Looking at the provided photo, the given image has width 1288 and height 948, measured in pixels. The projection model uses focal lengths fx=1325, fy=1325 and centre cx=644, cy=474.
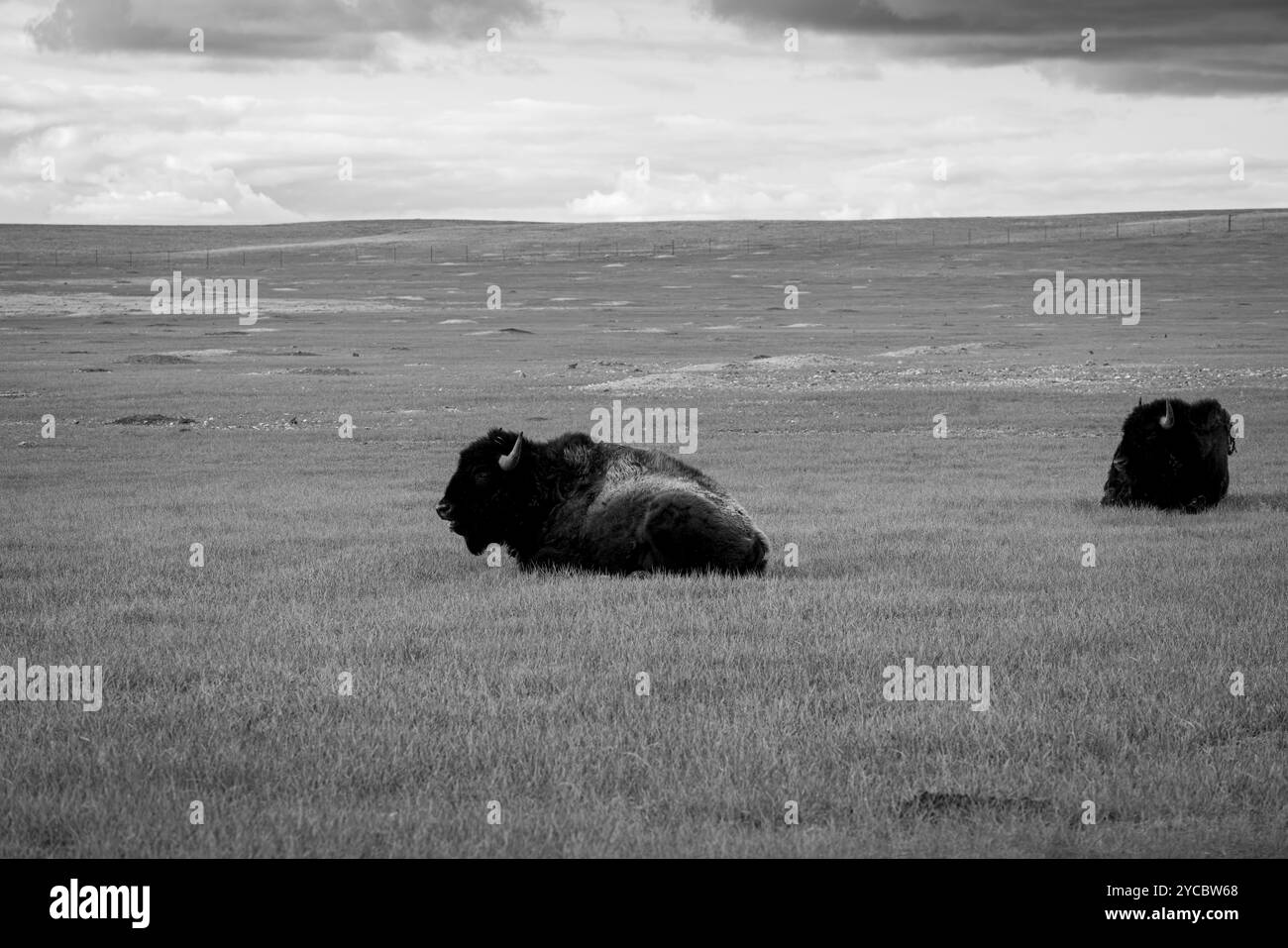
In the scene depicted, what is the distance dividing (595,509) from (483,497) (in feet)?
4.32

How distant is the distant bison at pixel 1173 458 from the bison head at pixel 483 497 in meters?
9.42

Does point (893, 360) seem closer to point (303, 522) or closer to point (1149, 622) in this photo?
point (303, 522)

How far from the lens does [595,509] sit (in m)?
14.2

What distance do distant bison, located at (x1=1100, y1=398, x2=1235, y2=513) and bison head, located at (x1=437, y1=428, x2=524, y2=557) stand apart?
371 inches

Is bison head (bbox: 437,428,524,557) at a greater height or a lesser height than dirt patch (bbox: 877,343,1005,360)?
lesser

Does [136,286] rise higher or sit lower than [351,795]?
higher

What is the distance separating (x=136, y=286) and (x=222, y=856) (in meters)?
133

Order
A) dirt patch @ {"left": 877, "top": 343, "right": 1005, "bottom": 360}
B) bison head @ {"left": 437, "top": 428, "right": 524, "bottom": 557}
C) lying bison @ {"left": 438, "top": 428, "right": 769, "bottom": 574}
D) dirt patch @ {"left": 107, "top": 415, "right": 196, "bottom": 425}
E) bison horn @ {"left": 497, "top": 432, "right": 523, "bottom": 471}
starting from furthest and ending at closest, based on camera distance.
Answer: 1. dirt patch @ {"left": 877, "top": 343, "right": 1005, "bottom": 360}
2. dirt patch @ {"left": 107, "top": 415, "right": 196, "bottom": 425}
3. bison head @ {"left": 437, "top": 428, "right": 524, "bottom": 557}
4. bison horn @ {"left": 497, "top": 432, "right": 523, "bottom": 471}
5. lying bison @ {"left": 438, "top": 428, "right": 769, "bottom": 574}

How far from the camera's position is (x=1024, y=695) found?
9.08m

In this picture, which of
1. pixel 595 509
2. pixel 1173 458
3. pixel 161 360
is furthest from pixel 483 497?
pixel 161 360

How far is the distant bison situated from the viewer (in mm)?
18656

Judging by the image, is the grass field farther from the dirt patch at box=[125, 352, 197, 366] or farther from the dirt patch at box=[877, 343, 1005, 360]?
the dirt patch at box=[877, 343, 1005, 360]

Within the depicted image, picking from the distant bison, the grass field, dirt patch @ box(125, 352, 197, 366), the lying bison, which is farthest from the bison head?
dirt patch @ box(125, 352, 197, 366)
